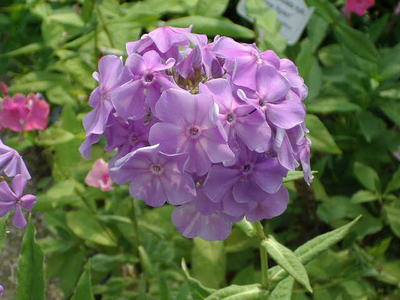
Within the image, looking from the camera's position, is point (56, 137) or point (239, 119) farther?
point (56, 137)

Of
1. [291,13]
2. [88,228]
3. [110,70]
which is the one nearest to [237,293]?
[110,70]

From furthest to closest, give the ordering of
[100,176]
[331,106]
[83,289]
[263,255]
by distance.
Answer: [331,106]
[100,176]
[263,255]
[83,289]

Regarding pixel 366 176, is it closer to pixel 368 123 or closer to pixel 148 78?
pixel 368 123

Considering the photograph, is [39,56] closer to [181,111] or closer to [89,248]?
[89,248]

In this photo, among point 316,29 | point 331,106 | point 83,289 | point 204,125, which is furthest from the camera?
point 316,29

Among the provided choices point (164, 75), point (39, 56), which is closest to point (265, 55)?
point (164, 75)

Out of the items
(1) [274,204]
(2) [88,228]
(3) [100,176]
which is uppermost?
(1) [274,204]

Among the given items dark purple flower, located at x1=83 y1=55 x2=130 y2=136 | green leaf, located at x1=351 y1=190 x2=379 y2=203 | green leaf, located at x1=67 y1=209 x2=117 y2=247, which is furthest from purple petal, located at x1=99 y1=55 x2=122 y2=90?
green leaf, located at x1=351 y1=190 x2=379 y2=203
